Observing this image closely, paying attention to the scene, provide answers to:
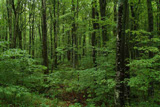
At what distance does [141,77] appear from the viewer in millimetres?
5293

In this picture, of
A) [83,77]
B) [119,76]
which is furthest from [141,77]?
[83,77]

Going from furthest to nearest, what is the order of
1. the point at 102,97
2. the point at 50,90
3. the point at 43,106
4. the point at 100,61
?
1. the point at 50,90
2. the point at 100,61
3. the point at 102,97
4. the point at 43,106

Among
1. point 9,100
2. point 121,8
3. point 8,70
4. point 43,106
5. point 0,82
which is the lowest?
point 43,106

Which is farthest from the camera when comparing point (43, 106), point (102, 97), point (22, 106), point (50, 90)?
point (50, 90)

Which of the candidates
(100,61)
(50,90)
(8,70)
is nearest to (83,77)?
(100,61)

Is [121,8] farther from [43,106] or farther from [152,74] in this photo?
[43,106]

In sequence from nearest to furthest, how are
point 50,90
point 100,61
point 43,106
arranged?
point 43,106
point 100,61
point 50,90

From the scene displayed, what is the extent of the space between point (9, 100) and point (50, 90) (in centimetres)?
382

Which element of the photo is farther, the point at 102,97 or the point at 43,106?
the point at 102,97

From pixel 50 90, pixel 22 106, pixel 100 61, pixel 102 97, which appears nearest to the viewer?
pixel 22 106

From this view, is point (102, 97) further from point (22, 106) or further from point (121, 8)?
A: point (121, 8)

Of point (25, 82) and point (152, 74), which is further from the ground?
point (152, 74)

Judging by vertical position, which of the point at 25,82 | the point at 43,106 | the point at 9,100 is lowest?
the point at 43,106

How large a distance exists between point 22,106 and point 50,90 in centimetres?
375
